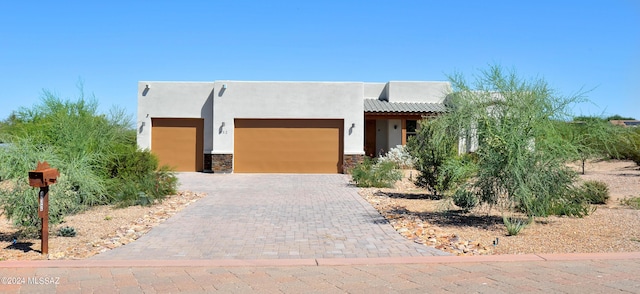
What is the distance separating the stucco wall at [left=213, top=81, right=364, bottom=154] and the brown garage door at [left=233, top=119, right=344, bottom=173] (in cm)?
37

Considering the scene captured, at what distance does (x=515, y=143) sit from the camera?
9500 mm

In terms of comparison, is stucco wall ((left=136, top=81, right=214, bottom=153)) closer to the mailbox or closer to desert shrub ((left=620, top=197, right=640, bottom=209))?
desert shrub ((left=620, top=197, right=640, bottom=209))

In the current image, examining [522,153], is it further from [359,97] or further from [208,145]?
[208,145]

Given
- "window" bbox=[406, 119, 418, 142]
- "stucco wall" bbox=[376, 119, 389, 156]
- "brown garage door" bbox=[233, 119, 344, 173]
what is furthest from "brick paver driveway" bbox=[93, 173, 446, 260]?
"window" bbox=[406, 119, 418, 142]

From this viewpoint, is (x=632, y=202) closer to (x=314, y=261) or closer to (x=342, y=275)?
(x=314, y=261)

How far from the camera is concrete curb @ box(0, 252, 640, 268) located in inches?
278

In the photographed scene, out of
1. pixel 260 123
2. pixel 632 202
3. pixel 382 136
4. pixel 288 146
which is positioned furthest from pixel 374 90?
pixel 632 202

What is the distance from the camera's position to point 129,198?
1320 centimetres

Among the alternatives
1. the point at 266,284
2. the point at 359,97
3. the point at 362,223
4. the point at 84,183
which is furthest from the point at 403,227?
the point at 359,97

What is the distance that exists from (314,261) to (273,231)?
8.29 ft

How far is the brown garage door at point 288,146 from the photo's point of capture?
81.0 ft

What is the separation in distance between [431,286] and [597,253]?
10.3ft

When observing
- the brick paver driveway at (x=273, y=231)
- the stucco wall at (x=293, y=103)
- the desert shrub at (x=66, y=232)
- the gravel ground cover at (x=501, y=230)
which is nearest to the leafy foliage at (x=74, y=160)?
the desert shrub at (x=66, y=232)

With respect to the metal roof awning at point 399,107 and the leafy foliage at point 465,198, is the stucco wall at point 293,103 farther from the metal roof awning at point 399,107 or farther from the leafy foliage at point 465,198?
the leafy foliage at point 465,198
